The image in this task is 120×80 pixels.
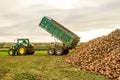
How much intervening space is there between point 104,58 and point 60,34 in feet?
43.0

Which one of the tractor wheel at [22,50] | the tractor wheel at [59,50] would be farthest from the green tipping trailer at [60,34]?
the tractor wheel at [22,50]

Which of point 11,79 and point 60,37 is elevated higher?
point 60,37

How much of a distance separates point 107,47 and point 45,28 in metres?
12.3

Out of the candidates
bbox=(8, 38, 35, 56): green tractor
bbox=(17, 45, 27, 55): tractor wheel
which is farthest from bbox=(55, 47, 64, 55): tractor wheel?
bbox=(17, 45, 27, 55): tractor wheel

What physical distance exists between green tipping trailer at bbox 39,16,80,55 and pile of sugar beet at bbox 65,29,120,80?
22.3 ft

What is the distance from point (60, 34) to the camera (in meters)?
33.5

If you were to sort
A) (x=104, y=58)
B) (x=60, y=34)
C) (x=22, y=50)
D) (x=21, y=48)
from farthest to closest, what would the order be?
(x=21, y=48) → (x=22, y=50) → (x=60, y=34) → (x=104, y=58)

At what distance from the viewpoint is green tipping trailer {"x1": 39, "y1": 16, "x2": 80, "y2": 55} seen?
1312 inches

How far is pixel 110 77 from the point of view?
1694cm

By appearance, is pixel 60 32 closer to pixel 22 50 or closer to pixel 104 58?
pixel 22 50

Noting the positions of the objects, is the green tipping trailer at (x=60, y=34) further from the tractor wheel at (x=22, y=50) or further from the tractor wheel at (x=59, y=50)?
the tractor wheel at (x=22, y=50)

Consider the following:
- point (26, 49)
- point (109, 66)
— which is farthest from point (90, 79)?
point (26, 49)

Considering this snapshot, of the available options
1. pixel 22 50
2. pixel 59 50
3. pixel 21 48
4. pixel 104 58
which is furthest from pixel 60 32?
pixel 104 58

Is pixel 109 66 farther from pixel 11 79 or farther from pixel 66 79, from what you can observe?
pixel 11 79
